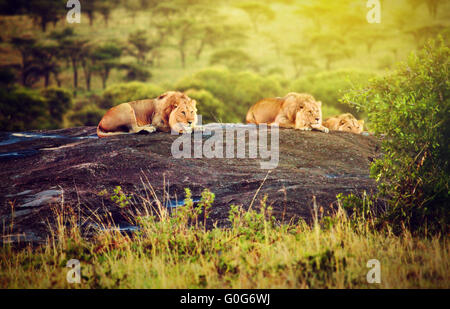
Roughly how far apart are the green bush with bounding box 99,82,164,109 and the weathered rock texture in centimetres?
2809

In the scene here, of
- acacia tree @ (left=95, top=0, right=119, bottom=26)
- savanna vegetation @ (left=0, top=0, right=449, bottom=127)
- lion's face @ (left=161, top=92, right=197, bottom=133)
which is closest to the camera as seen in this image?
lion's face @ (left=161, top=92, right=197, bottom=133)

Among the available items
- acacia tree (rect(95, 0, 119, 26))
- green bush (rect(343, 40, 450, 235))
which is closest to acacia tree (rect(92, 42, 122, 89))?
acacia tree (rect(95, 0, 119, 26))

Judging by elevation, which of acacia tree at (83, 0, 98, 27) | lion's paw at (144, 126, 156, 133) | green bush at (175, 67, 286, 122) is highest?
acacia tree at (83, 0, 98, 27)

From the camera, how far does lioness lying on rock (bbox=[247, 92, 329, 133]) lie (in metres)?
16.4

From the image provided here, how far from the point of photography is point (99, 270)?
7059mm

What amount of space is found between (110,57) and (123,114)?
41088 mm

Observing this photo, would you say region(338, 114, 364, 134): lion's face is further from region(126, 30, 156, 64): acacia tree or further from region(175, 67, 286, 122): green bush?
region(126, 30, 156, 64): acacia tree

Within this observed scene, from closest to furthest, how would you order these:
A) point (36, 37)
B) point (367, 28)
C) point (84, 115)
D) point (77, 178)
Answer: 1. point (77, 178)
2. point (84, 115)
3. point (36, 37)
4. point (367, 28)

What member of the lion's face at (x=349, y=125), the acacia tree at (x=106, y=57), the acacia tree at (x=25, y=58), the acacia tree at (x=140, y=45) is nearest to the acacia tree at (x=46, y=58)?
the acacia tree at (x=25, y=58)

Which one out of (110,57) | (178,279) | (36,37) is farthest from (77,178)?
(36,37)

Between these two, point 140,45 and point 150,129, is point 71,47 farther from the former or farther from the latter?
point 150,129

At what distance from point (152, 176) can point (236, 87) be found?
130ft
